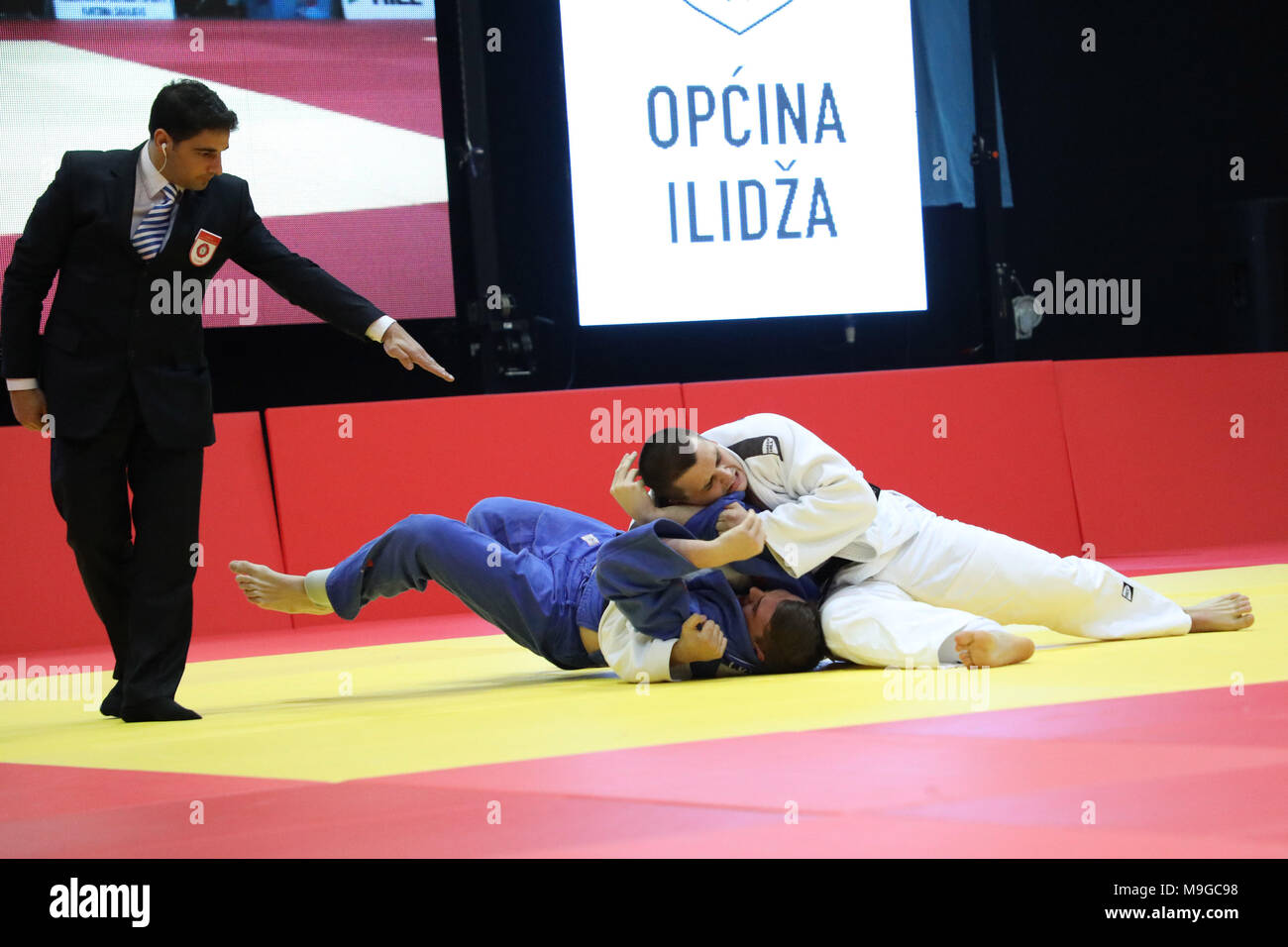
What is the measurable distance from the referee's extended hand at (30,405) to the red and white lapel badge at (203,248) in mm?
437

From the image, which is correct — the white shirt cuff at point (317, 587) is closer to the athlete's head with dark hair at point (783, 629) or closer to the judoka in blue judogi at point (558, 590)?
the judoka in blue judogi at point (558, 590)

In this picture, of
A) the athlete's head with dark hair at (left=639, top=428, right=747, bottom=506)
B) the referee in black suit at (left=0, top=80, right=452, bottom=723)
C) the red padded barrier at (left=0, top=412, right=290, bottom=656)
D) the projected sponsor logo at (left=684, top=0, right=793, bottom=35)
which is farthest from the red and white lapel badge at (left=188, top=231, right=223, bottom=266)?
the projected sponsor logo at (left=684, top=0, right=793, bottom=35)

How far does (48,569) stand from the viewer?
5.23 m

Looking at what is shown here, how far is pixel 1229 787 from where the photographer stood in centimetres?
183

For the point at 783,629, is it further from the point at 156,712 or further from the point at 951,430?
the point at 951,430

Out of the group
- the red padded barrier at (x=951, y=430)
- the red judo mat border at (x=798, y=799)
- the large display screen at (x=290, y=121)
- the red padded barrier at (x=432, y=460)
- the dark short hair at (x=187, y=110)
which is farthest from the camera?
the red padded barrier at (x=951, y=430)

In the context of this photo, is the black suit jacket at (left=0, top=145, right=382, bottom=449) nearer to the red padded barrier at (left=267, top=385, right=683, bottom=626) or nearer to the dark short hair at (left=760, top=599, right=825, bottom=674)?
the dark short hair at (left=760, top=599, right=825, bottom=674)

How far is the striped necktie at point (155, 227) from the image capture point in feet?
10.4

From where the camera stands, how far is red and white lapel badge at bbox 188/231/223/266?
323 centimetres

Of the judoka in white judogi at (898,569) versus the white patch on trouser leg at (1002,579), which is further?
the white patch on trouser leg at (1002,579)

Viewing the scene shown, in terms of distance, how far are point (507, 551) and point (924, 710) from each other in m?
1.24

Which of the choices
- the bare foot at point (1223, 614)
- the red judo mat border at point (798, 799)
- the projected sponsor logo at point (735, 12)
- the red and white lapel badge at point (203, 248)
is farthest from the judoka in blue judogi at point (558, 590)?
the projected sponsor logo at point (735, 12)

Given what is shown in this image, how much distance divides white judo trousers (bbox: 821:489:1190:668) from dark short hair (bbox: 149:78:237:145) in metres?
1.70
